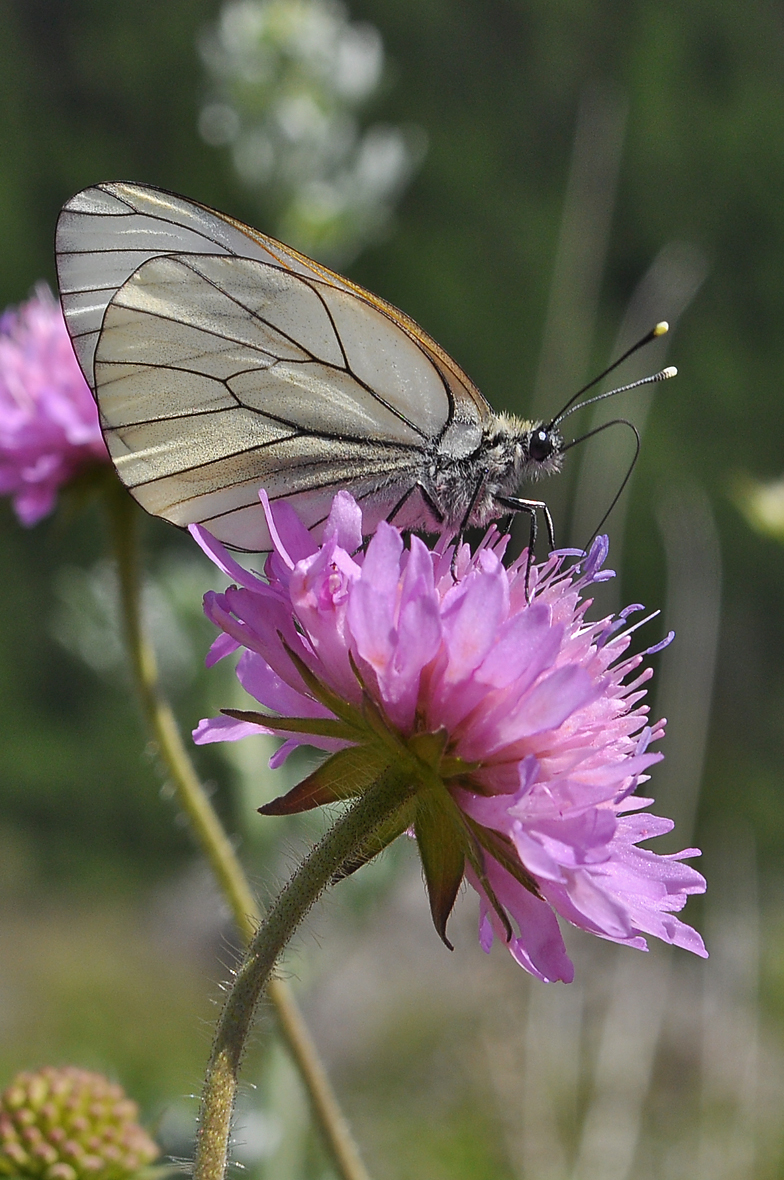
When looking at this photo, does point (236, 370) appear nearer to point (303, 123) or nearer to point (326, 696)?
point (326, 696)

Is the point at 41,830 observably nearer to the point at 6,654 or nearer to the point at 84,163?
the point at 6,654

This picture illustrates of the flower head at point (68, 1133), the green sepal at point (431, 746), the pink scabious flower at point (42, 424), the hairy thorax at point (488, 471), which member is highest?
the pink scabious flower at point (42, 424)

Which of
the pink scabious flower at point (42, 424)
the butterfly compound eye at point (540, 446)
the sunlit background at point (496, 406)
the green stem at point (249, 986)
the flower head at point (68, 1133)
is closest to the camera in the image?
the green stem at point (249, 986)

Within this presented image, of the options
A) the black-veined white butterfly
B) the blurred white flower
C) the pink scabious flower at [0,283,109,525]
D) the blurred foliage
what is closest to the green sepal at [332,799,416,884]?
the black-veined white butterfly

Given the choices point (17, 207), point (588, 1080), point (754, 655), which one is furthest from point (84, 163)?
point (588, 1080)

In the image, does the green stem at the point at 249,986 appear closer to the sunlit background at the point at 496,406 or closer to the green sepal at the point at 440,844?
the green sepal at the point at 440,844

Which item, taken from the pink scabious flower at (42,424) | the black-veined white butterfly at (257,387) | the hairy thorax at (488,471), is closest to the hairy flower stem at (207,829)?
the pink scabious flower at (42,424)
